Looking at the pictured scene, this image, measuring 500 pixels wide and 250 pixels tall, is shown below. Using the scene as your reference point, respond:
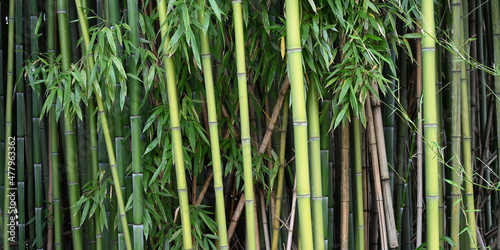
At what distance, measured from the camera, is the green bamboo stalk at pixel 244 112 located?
1.37 meters

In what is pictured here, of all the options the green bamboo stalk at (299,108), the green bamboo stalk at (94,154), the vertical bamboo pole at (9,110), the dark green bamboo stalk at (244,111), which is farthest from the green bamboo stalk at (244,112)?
the vertical bamboo pole at (9,110)

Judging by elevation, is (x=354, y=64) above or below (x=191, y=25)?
below

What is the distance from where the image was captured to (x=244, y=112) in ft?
4.70

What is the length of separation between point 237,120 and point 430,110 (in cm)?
72

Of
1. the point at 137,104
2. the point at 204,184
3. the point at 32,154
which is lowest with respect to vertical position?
the point at 204,184

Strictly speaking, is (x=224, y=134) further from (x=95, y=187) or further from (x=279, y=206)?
(x=95, y=187)

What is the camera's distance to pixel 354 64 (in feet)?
4.83

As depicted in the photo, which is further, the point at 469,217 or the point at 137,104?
the point at 469,217

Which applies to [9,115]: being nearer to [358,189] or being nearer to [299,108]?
[299,108]

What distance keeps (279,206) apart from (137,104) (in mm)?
644

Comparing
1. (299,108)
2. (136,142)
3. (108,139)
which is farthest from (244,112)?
(108,139)

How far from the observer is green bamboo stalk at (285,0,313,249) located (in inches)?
51.4

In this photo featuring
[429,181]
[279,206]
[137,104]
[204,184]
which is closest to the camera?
[429,181]

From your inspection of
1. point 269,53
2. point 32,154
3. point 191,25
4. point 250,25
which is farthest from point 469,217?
point 32,154
